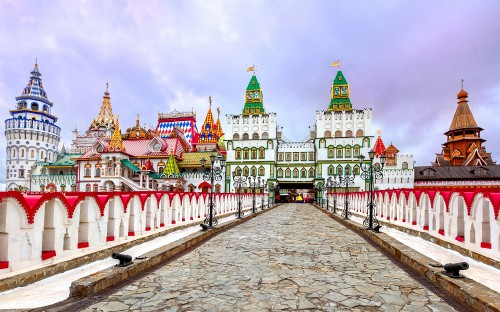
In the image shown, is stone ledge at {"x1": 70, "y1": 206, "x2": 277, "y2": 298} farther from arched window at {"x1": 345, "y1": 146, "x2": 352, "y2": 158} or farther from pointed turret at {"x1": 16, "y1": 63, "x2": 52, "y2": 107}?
pointed turret at {"x1": 16, "y1": 63, "x2": 52, "y2": 107}

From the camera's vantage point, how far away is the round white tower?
2203 inches

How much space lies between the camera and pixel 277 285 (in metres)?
4.94

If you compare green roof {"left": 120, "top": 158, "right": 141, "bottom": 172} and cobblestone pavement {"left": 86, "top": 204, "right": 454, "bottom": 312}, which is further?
green roof {"left": 120, "top": 158, "right": 141, "bottom": 172}

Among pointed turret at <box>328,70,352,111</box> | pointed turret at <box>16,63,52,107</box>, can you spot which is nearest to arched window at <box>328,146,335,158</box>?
pointed turret at <box>328,70,352,111</box>

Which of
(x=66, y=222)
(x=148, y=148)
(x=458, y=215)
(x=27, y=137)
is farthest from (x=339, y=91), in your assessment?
(x=27, y=137)

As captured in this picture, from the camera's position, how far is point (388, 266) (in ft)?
20.7

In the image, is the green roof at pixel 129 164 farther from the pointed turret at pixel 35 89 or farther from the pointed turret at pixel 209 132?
the pointed turret at pixel 35 89

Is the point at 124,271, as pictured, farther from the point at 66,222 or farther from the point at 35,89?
the point at 35,89

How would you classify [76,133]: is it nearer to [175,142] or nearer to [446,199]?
[175,142]

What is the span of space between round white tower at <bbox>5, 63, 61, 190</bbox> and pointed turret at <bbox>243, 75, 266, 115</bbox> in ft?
123

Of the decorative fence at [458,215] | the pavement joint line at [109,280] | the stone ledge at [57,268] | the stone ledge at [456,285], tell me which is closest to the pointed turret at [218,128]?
the decorative fence at [458,215]

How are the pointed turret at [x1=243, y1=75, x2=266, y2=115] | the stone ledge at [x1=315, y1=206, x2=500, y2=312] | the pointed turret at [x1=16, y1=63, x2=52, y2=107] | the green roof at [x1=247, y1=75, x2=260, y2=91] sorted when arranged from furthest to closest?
the pointed turret at [x1=16, y1=63, x2=52, y2=107], the green roof at [x1=247, y1=75, x2=260, y2=91], the pointed turret at [x1=243, y1=75, x2=266, y2=115], the stone ledge at [x1=315, y1=206, x2=500, y2=312]

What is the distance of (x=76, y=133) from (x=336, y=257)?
7249 cm

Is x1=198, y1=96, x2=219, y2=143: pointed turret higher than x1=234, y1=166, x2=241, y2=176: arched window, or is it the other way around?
x1=198, y1=96, x2=219, y2=143: pointed turret
